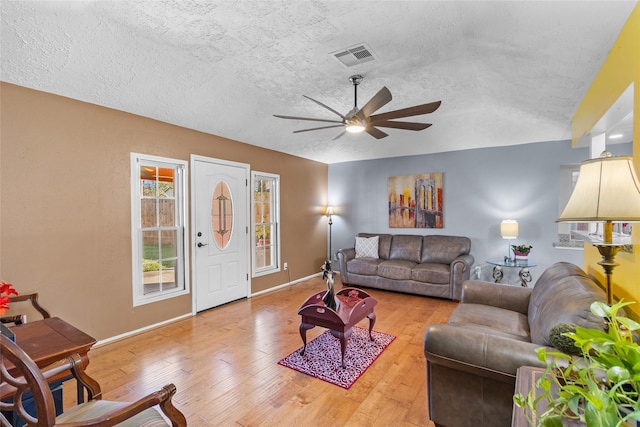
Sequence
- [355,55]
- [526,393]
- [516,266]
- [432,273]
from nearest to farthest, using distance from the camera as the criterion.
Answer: [526,393]
[355,55]
[516,266]
[432,273]

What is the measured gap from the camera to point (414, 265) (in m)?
5.09

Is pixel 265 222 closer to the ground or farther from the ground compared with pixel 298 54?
closer to the ground

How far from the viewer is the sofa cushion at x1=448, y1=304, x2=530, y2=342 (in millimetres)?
2246

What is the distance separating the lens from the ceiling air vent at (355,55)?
8.56 feet

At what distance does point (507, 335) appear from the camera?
217cm

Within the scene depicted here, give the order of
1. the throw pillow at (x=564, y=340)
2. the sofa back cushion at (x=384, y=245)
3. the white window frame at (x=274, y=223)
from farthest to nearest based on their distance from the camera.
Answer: the sofa back cushion at (x=384, y=245), the white window frame at (x=274, y=223), the throw pillow at (x=564, y=340)

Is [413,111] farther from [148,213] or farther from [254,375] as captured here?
[148,213]

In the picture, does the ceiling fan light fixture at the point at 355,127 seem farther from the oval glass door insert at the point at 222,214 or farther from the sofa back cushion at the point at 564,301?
the oval glass door insert at the point at 222,214

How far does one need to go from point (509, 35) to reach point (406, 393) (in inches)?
116

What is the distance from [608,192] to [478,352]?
1.01m

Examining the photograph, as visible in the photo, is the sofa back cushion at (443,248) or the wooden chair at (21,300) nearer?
the wooden chair at (21,300)

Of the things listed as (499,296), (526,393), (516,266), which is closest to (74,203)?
(526,393)

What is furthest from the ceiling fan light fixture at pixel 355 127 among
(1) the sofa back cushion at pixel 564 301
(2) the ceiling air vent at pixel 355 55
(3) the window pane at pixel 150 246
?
(3) the window pane at pixel 150 246

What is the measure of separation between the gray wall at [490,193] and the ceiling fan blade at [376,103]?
2.87 metres
